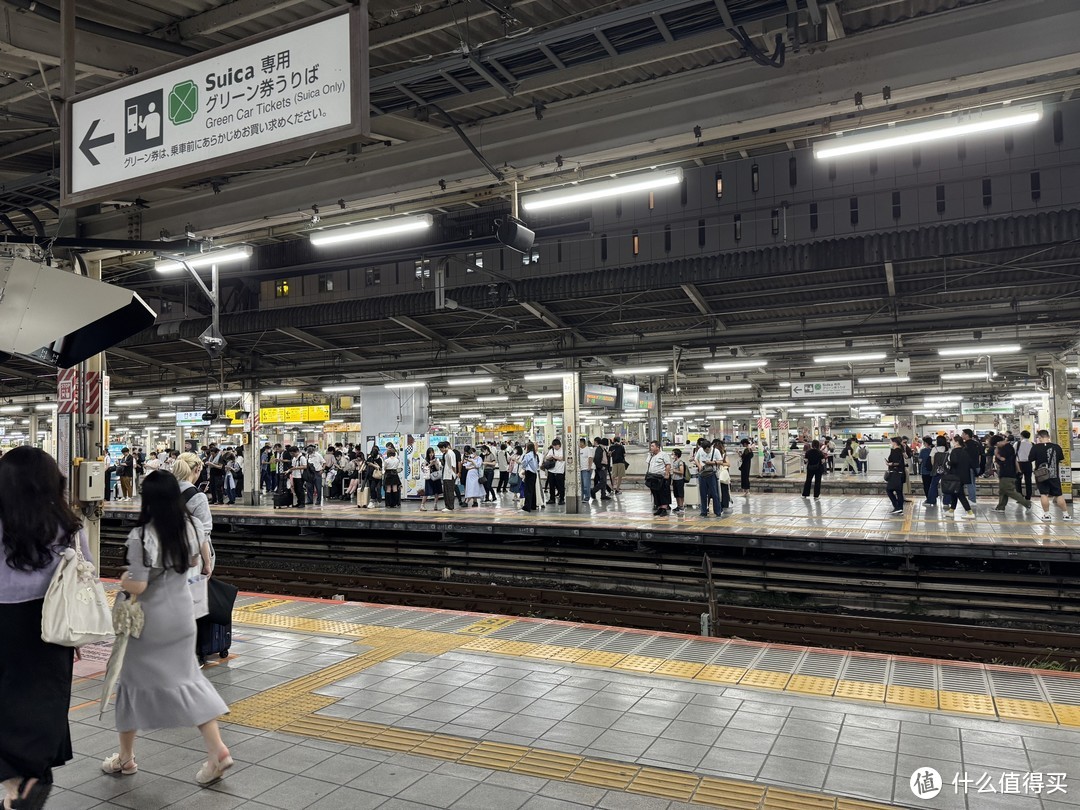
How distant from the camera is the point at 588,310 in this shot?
1747 cm

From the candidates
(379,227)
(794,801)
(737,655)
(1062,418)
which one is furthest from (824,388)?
(794,801)

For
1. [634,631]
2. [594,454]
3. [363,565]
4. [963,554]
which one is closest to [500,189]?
[634,631]

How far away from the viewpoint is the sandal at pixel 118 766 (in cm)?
383

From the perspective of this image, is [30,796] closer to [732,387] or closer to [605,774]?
[605,774]

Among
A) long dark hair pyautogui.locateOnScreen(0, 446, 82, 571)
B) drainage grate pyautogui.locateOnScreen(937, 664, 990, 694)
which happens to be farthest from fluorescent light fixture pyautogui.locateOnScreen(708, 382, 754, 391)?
long dark hair pyautogui.locateOnScreen(0, 446, 82, 571)

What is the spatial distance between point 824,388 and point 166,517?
22.0m

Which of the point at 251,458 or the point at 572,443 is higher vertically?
the point at 572,443

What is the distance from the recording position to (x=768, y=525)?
13562mm

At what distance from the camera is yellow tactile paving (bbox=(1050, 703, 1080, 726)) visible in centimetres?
436

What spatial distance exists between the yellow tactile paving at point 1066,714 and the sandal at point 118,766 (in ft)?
17.0

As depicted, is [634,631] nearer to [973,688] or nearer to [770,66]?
[973,688]

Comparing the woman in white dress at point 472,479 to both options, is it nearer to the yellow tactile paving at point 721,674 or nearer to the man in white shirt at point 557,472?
the man in white shirt at point 557,472

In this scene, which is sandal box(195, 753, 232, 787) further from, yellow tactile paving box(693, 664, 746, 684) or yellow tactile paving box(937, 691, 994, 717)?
yellow tactile paving box(937, 691, 994, 717)

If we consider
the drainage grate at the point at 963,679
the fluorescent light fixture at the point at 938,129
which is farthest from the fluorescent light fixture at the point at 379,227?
the drainage grate at the point at 963,679
